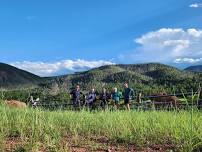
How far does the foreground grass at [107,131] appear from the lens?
6457 millimetres

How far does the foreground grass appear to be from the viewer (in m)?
6.46

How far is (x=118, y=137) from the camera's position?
289 inches

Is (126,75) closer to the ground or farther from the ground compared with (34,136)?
farther from the ground

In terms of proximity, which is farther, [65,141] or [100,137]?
[100,137]

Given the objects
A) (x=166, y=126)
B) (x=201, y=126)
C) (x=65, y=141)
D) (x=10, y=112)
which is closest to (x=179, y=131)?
(x=201, y=126)

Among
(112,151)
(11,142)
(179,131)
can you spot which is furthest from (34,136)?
(179,131)

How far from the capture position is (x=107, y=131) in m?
8.15

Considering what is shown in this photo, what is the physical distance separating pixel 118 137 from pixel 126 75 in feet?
603

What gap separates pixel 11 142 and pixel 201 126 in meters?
2.50

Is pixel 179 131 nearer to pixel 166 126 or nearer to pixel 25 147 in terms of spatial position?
pixel 166 126

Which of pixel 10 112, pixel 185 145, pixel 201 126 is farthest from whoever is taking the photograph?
pixel 10 112

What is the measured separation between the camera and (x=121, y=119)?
28.5 ft

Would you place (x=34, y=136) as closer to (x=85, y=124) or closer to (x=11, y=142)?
(x=11, y=142)

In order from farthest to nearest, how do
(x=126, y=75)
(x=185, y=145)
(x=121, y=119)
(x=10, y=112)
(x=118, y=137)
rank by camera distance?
(x=126, y=75), (x=10, y=112), (x=121, y=119), (x=118, y=137), (x=185, y=145)
